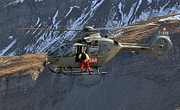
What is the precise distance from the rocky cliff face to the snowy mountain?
43131 millimetres

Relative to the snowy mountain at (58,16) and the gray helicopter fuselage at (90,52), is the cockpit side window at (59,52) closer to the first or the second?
the gray helicopter fuselage at (90,52)

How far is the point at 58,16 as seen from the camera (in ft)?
336

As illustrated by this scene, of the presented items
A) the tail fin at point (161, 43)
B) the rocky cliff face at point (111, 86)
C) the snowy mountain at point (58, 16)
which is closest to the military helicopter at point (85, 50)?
the tail fin at point (161, 43)

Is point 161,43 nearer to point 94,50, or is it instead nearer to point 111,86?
point 94,50

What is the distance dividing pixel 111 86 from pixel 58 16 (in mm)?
69527

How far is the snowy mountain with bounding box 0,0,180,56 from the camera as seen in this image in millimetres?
89000

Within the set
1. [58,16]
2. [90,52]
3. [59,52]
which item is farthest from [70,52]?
[58,16]

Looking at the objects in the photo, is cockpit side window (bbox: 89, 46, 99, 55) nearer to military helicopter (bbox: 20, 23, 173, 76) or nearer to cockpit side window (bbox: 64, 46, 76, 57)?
military helicopter (bbox: 20, 23, 173, 76)

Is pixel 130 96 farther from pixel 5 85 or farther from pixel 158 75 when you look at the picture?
pixel 5 85

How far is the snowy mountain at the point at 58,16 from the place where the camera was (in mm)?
89000

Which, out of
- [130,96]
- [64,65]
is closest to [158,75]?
[130,96]

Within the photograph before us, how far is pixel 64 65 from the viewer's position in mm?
17125

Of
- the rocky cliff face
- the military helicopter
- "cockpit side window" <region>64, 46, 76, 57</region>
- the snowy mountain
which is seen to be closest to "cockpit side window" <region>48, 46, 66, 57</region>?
the military helicopter

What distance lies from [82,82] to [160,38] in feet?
78.1
